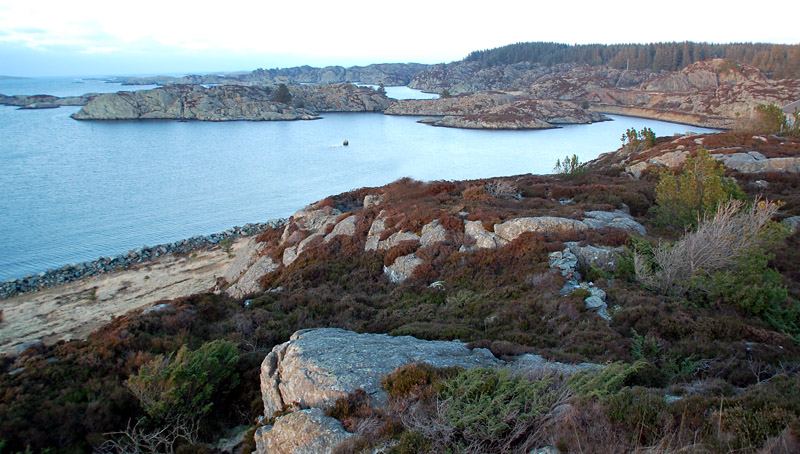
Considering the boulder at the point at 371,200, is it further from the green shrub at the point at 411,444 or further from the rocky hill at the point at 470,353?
the green shrub at the point at 411,444

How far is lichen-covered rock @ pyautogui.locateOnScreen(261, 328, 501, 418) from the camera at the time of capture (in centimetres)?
607

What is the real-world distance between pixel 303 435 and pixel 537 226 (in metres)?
10.9

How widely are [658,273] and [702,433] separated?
6.96 meters

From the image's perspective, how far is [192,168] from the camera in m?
52.9

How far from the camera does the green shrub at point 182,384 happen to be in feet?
21.8

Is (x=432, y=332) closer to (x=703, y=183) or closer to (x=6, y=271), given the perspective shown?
(x=703, y=183)

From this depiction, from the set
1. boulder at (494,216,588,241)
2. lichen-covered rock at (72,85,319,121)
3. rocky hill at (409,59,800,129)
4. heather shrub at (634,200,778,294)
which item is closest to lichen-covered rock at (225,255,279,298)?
boulder at (494,216,588,241)

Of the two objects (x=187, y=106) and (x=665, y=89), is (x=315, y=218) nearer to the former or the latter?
(x=187, y=106)

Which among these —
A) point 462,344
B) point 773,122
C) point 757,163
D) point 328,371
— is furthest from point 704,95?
point 328,371

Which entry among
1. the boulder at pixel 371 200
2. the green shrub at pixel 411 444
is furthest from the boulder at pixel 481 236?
the green shrub at pixel 411 444

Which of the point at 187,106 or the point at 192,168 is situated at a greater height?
the point at 187,106

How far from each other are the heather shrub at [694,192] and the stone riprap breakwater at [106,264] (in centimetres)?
2626

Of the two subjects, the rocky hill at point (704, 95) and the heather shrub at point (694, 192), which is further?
the rocky hill at point (704, 95)

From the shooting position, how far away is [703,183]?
48.4 feet
